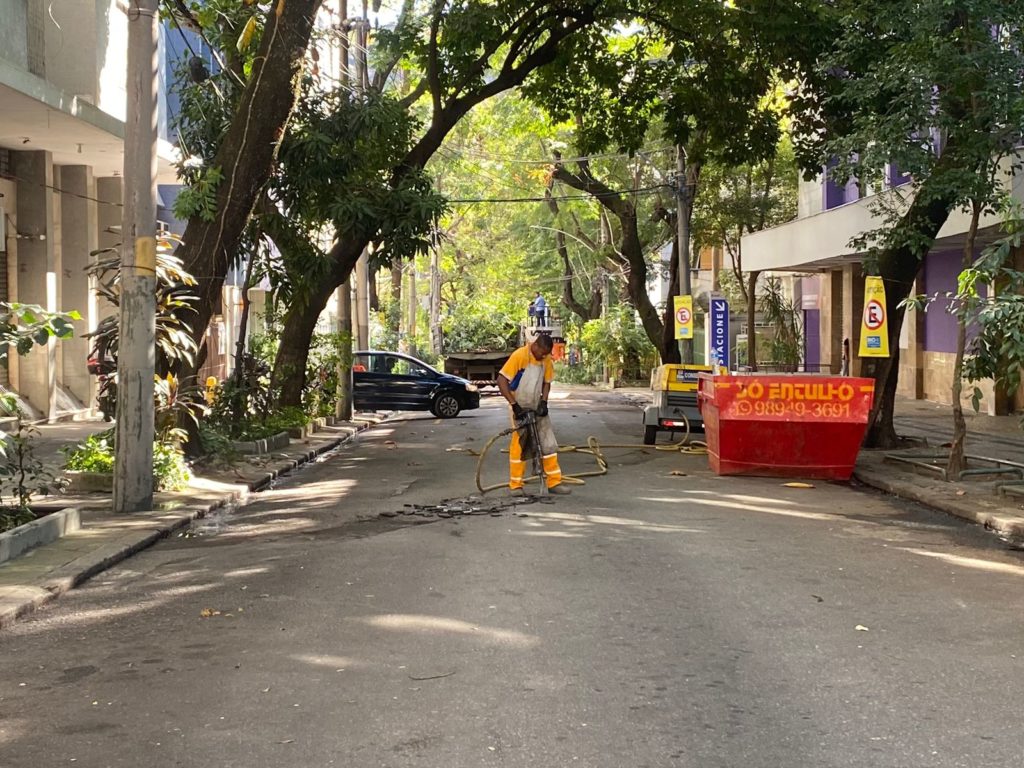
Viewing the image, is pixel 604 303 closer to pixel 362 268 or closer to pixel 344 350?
pixel 362 268

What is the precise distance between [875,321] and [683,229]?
14.3 meters

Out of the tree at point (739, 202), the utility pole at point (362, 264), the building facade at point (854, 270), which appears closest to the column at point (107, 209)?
the utility pole at point (362, 264)

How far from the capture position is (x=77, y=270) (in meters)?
23.9

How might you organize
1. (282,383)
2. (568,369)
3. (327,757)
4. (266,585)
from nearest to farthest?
(327,757)
(266,585)
(282,383)
(568,369)

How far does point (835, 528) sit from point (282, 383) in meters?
12.8

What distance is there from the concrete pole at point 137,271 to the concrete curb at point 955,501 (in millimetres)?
8264

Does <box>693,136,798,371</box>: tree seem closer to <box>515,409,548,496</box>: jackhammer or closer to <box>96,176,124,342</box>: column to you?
<box>96,176,124,342</box>: column

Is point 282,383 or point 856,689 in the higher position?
point 282,383

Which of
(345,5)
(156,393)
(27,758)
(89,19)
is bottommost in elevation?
(27,758)

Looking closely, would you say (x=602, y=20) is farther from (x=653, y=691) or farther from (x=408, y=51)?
(x=653, y=691)

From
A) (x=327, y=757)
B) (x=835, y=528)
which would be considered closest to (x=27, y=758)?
(x=327, y=757)

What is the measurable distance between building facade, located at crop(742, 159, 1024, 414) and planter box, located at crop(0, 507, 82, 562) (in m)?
15.8

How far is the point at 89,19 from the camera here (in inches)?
774

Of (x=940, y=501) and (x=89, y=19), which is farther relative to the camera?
(x=89, y=19)
